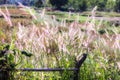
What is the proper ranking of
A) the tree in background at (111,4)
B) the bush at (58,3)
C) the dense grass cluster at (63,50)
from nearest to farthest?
1. the dense grass cluster at (63,50)
2. the bush at (58,3)
3. the tree in background at (111,4)

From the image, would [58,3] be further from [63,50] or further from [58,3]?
[63,50]

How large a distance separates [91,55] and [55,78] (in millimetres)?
435

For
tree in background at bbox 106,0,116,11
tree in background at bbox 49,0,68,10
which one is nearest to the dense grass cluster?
tree in background at bbox 49,0,68,10

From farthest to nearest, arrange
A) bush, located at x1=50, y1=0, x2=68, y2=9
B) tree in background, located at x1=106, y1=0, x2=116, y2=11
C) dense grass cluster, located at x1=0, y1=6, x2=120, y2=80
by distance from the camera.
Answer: tree in background, located at x1=106, y1=0, x2=116, y2=11, bush, located at x1=50, y1=0, x2=68, y2=9, dense grass cluster, located at x1=0, y1=6, x2=120, y2=80

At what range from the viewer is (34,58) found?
3.16 meters

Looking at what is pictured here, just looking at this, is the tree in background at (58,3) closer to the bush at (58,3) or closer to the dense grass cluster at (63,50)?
the bush at (58,3)

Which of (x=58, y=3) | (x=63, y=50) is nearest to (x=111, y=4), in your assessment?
(x=58, y=3)

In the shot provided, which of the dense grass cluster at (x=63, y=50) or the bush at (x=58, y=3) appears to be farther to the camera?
the bush at (x=58, y=3)

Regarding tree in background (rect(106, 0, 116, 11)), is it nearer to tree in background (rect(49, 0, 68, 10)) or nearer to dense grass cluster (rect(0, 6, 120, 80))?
tree in background (rect(49, 0, 68, 10))

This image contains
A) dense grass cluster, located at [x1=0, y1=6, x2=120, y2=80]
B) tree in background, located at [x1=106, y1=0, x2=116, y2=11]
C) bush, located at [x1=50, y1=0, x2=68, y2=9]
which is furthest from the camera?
tree in background, located at [x1=106, y1=0, x2=116, y2=11]

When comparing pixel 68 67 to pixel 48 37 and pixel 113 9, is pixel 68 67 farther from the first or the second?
pixel 113 9

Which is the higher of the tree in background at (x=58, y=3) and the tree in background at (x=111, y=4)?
the tree in background at (x=58, y=3)

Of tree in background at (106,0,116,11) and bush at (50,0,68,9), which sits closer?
bush at (50,0,68,9)

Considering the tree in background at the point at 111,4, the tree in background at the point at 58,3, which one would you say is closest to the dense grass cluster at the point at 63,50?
the tree in background at the point at 58,3
